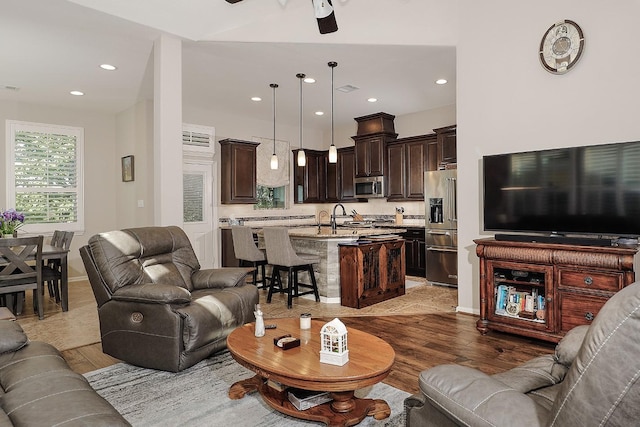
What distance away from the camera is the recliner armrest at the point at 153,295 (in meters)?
2.79

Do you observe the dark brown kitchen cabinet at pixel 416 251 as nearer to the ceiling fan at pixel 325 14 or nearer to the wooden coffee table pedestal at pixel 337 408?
the ceiling fan at pixel 325 14

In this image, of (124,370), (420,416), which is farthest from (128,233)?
(420,416)

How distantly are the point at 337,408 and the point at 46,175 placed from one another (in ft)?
22.1

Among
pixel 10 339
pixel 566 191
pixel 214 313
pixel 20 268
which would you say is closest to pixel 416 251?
pixel 566 191

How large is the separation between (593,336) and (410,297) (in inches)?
177

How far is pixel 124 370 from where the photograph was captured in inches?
116

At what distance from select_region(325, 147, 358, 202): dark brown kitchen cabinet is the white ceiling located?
7.54 feet

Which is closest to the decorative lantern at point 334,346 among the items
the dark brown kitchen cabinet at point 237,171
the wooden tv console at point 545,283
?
the wooden tv console at point 545,283

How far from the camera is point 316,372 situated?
1946mm

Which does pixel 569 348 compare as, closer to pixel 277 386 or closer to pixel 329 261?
pixel 277 386

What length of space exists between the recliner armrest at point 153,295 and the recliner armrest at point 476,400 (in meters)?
1.92

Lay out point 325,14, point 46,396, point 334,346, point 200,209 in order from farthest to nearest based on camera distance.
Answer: point 200,209
point 325,14
point 334,346
point 46,396

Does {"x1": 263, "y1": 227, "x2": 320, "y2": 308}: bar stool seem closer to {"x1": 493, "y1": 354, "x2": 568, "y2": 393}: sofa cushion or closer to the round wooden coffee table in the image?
the round wooden coffee table

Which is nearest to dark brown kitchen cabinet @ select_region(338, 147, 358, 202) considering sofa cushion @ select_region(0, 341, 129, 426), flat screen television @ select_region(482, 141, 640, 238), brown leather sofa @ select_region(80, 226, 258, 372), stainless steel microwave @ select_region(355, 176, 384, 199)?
stainless steel microwave @ select_region(355, 176, 384, 199)
